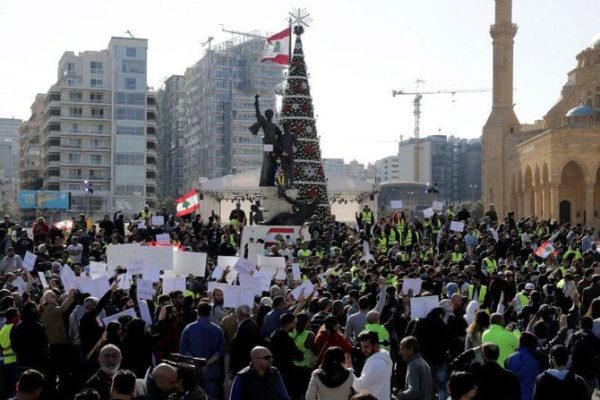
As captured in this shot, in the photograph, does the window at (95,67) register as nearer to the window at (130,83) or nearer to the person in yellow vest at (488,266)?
the window at (130,83)

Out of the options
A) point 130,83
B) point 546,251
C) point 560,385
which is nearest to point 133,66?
point 130,83

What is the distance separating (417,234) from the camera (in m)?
27.4

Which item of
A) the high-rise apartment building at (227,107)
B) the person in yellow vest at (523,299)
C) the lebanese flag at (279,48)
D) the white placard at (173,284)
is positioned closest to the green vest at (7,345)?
the white placard at (173,284)

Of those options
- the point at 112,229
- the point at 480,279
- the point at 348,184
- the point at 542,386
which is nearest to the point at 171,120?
the point at 348,184

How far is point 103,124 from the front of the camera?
91625 mm

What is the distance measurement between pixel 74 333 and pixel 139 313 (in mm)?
1625

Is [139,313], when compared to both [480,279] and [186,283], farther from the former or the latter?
[480,279]

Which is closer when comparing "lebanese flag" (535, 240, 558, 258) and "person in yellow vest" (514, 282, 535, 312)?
"person in yellow vest" (514, 282, 535, 312)

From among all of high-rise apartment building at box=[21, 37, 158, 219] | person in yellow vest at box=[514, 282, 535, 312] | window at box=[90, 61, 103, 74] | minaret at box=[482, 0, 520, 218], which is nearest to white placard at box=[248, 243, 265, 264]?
person in yellow vest at box=[514, 282, 535, 312]

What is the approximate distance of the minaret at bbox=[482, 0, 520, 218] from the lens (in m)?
67.4

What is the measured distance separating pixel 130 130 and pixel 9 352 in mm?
82735

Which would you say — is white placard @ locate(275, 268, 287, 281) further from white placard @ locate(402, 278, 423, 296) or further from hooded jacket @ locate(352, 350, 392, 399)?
hooded jacket @ locate(352, 350, 392, 399)

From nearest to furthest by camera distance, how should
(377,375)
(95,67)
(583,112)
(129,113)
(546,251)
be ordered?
(377,375)
(546,251)
(583,112)
(129,113)
(95,67)

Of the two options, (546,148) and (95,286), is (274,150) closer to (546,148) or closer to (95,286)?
(95,286)
